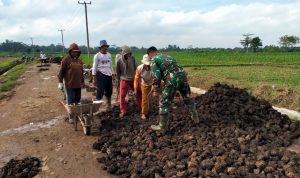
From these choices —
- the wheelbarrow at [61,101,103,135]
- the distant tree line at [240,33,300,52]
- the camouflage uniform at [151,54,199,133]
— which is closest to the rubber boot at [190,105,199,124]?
the camouflage uniform at [151,54,199,133]

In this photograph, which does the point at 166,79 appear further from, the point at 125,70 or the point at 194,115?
the point at 125,70

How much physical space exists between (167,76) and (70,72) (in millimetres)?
2524

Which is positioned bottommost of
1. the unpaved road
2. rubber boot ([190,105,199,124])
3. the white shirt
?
the unpaved road

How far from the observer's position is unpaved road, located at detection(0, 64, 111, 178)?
20.6 feet

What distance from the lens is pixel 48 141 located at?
309 inches

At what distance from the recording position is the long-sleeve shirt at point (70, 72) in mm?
8328

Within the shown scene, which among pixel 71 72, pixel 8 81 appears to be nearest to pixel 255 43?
pixel 8 81

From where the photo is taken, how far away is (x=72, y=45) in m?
8.17

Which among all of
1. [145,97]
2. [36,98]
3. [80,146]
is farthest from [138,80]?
[36,98]

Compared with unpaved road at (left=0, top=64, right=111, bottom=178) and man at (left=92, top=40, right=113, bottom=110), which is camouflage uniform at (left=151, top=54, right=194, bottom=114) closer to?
unpaved road at (left=0, top=64, right=111, bottom=178)

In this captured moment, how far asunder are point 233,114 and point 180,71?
169cm

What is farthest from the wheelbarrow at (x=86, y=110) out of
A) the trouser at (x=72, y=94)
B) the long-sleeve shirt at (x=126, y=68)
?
the long-sleeve shirt at (x=126, y=68)

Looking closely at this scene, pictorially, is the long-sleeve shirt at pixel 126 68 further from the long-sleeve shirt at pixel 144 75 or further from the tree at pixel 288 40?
the tree at pixel 288 40

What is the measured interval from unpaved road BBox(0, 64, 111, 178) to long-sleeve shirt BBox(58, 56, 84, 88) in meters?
1.07
